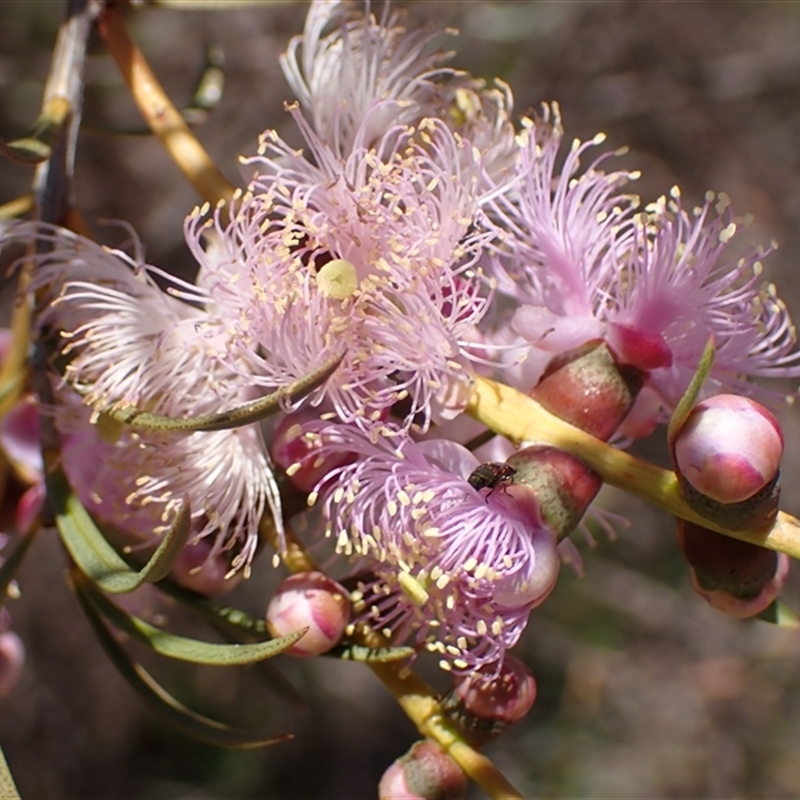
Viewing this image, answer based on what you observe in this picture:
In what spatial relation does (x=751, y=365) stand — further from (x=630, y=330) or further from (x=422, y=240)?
(x=422, y=240)

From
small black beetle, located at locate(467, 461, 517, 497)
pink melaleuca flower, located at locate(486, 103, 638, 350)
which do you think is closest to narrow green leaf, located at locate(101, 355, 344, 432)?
A: small black beetle, located at locate(467, 461, 517, 497)

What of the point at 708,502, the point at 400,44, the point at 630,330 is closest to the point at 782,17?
the point at 400,44

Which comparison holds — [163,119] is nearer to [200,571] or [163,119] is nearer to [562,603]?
[200,571]

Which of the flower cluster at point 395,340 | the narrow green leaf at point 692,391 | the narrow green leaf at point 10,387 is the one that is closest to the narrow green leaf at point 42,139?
the flower cluster at point 395,340

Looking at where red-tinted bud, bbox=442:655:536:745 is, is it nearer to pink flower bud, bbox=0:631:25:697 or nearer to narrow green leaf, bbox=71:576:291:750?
narrow green leaf, bbox=71:576:291:750

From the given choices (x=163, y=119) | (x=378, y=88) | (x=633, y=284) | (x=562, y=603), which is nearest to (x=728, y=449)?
(x=633, y=284)
